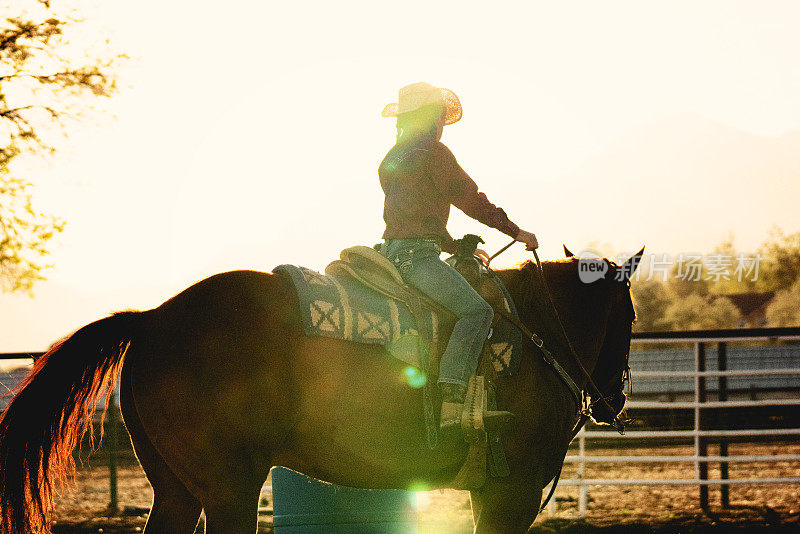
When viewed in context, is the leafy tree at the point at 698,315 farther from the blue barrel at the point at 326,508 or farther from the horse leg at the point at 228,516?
the horse leg at the point at 228,516

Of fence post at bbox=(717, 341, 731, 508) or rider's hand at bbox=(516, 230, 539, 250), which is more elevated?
rider's hand at bbox=(516, 230, 539, 250)

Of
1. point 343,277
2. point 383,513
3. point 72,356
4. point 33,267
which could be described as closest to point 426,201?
point 343,277

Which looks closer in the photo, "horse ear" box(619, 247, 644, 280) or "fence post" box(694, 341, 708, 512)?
"horse ear" box(619, 247, 644, 280)

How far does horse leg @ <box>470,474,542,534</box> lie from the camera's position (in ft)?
13.9

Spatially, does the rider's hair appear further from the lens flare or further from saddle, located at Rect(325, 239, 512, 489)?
the lens flare

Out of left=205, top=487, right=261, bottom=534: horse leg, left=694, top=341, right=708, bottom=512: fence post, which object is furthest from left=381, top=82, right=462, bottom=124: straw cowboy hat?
left=694, top=341, right=708, bottom=512: fence post

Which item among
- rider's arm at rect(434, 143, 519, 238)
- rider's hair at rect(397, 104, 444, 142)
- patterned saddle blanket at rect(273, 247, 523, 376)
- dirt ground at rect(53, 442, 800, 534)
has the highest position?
rider's hair at rect(397, 104, 444, 142)

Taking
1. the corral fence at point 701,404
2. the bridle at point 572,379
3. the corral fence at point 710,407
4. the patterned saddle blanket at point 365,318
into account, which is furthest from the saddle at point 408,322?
the corral fence at point 710,407

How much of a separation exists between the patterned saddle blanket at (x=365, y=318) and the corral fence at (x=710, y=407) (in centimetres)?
263

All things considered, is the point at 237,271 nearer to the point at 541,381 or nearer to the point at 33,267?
the point at 541,381

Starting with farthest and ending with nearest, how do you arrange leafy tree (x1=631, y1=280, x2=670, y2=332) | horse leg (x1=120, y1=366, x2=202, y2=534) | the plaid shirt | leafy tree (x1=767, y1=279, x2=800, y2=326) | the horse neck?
leafy tree (x1=631, y1=280, x2=670, y2=332) < leafy tree (x1=767, y1=279, x2=800, y2=326) < the horse neck < the plaid shirt < horse leg (x1=120, y1=366, x2=202, y2=534)

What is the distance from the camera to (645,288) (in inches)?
2820

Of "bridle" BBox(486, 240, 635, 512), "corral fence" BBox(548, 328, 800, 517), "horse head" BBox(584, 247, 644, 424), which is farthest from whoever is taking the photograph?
"corral fence" BBox(548, 328, 800, 517)

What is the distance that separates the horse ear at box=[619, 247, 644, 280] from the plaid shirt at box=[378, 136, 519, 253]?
994 mm
